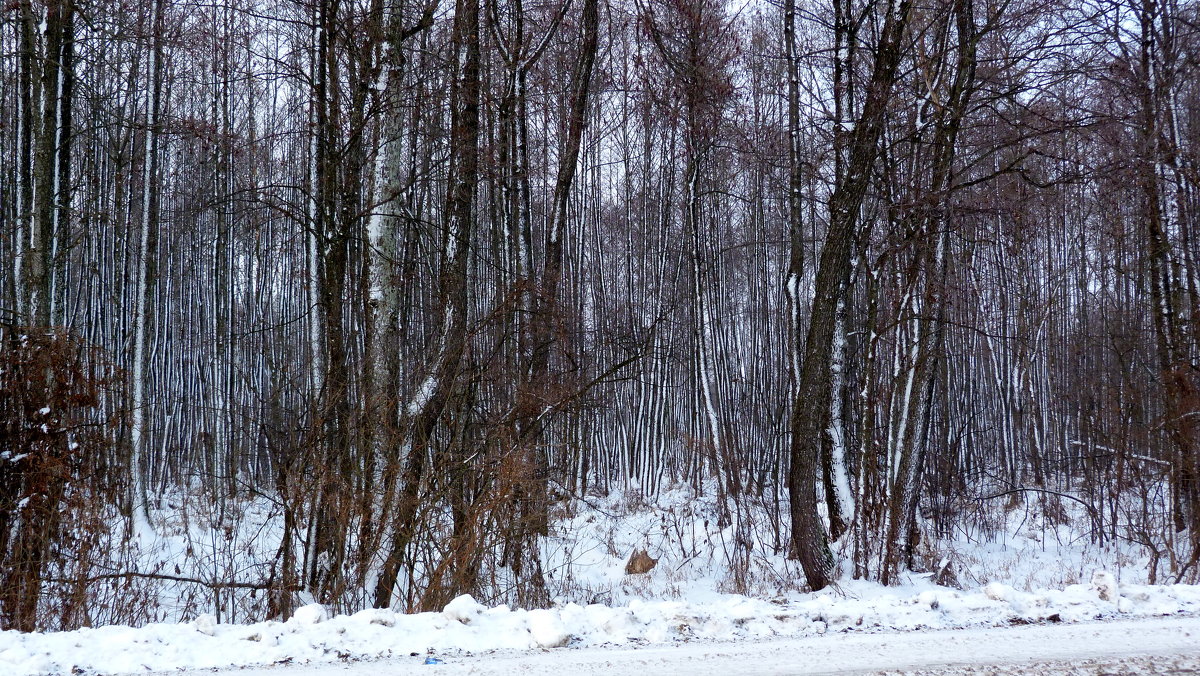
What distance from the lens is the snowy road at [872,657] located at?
3.28 m

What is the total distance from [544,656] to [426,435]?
3.02 m

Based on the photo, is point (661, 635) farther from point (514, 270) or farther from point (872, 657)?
point (514, 270)

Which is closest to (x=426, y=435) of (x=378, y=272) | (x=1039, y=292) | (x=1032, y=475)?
(x=378, y=272)

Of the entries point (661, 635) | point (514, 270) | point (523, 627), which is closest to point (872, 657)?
point (661, 635)

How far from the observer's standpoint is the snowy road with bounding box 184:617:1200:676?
10.8 ft

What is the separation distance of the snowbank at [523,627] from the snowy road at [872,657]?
6.1 inches

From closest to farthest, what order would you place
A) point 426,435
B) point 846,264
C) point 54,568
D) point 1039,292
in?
point 54,568 < point 426,435 < point 846,264 < point 1039,292

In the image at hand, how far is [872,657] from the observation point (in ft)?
11.3

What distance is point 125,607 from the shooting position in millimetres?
5617

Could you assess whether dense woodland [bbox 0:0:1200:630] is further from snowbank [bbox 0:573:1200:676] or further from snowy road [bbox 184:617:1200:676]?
snowy road [bbox 184:617:1200:676]

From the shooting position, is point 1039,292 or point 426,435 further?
point 1039,292

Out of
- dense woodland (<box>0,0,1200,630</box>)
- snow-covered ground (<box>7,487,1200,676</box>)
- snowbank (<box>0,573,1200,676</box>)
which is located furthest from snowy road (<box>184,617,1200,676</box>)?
dense woodland (<box>0,0,1200,630</box>)

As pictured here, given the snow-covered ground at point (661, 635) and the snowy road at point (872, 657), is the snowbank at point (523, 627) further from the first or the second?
the snowy road at point (872, 657)

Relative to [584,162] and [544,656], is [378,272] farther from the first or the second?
[584,162]
